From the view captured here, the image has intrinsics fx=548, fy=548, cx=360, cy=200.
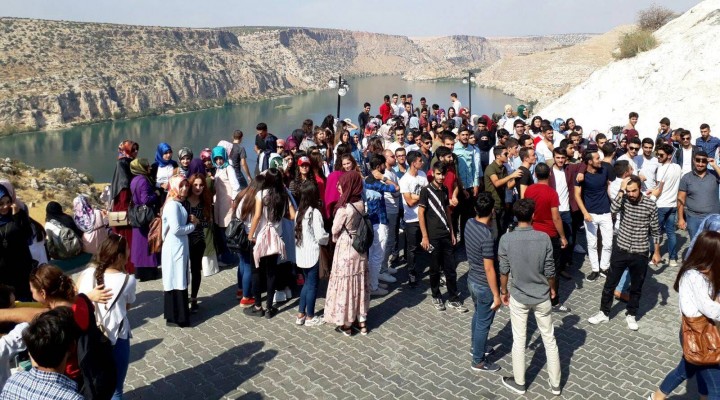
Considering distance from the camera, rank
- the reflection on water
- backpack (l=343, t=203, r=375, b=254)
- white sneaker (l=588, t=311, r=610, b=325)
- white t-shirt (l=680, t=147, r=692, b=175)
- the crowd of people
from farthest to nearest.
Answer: the reflection on water → white t-shirt (l=680, t=147, r=692, b=175) → white sneaker (l=588, t=311, r=610, b=325) → backpack (l=343, t=203, r=375, b=254) → the crowd of people

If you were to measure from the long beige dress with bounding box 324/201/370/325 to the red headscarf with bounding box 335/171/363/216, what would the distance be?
0.23ft

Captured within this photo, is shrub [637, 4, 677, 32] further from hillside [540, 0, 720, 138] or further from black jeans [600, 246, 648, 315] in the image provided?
black jeans [600, 246, 648, 315]

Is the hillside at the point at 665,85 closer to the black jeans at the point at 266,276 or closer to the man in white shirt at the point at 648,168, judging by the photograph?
the man in white shirt at the point at 648,168

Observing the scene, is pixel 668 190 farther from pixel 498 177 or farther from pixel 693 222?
pixel 498 177

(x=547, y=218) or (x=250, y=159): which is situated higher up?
(x=547, y=218)

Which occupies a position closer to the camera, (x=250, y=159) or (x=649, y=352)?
(x=649, y=352)

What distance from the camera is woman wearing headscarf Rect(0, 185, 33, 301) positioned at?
475 cm

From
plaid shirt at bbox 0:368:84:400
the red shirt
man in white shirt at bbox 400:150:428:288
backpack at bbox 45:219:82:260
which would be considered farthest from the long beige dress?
backpack at bbox 45:219:82:260

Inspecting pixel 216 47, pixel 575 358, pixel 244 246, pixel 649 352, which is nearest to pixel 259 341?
pixel 244 246

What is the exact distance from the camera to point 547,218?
611 cm

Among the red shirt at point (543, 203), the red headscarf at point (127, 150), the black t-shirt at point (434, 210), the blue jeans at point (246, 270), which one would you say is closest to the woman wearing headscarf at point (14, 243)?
the red headscarf at point (127, 150)

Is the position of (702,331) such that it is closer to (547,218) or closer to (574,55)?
(547,218)

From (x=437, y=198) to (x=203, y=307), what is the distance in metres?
2.98

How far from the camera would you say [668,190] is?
7254mm
